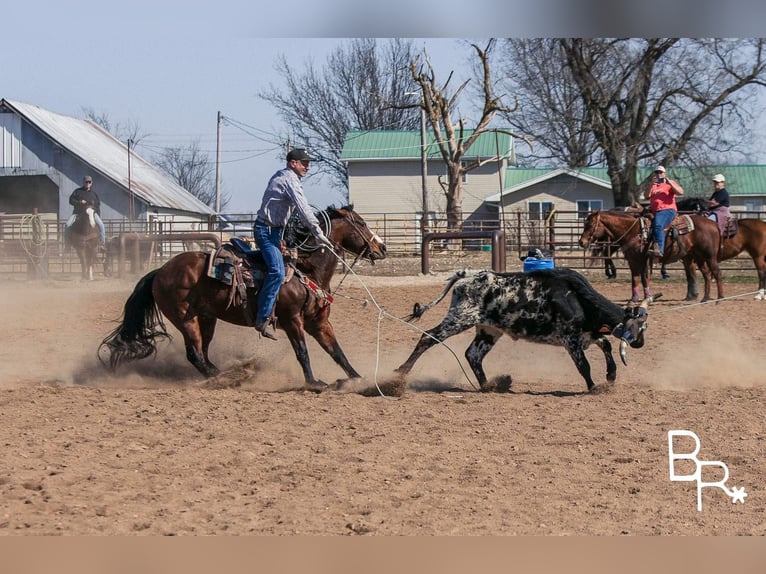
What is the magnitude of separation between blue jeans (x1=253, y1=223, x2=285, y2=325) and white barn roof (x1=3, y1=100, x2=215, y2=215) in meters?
17.0

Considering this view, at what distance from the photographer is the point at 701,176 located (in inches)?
1030

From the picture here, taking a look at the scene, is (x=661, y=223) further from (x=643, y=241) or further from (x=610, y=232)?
(x=610, y=232)

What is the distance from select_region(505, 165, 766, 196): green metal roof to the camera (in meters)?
26.1

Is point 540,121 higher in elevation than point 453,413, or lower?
higher

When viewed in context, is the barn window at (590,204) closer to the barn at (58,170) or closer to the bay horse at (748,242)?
the barn at (58,170)

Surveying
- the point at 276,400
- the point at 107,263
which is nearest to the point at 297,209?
the point at 276,400

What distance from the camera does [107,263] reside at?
17906 millimetres

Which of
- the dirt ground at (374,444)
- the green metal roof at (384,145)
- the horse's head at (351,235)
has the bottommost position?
the dirt ground at (374,444)

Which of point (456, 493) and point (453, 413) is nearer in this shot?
point (456, 493)

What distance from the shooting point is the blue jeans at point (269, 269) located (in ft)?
25.5

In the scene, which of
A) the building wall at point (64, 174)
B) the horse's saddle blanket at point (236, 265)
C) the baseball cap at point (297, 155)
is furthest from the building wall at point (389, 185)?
the baseball cap at point (297, 155)

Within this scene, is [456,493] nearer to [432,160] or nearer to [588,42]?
[588,42]

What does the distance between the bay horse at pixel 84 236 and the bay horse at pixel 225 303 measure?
9.80 meters

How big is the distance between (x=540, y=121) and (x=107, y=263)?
509 inches
